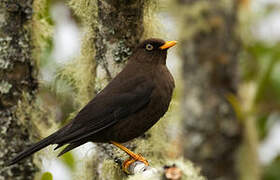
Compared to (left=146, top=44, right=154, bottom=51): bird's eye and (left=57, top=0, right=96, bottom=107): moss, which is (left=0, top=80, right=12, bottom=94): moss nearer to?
(left=57, top=0, right=96, bottom=107): moss

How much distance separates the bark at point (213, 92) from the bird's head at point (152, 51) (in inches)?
120

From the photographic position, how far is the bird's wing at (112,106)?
449 cm

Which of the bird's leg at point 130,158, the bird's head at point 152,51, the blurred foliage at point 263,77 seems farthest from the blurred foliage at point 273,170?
the bird's leg at point 130,158

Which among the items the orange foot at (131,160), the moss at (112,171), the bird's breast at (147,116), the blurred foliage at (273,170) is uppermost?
the bird's breast at (147,116)

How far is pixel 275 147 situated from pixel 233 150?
1.87 feet

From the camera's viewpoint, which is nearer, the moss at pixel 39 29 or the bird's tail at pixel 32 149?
the bird's tail at pixel 32 149

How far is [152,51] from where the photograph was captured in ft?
15.8

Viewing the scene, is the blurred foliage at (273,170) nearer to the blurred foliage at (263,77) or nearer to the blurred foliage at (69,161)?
the blurred foliage at (263,77)

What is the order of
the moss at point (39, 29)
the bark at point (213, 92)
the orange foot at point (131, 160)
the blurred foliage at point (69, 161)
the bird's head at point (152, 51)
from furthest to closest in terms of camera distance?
1. the bark at point (213, 92)
2. the blurred foliage at point (69, 161)
3. the moss at point (39, 29)
4. the bird's head at point (152, 51)
5. the orange foot at point (131, 160)

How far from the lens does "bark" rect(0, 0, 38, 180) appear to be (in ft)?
14.8

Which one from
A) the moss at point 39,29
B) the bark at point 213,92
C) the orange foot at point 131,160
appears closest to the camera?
the orange foot at point 131,160

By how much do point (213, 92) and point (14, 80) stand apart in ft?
12.5

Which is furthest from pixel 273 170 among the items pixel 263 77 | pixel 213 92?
pixel 213 92

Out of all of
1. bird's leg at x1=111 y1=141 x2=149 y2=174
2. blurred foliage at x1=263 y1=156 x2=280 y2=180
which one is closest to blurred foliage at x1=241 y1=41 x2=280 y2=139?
blurred foliage at x1=263 y1=156 x2=280 y2=180
